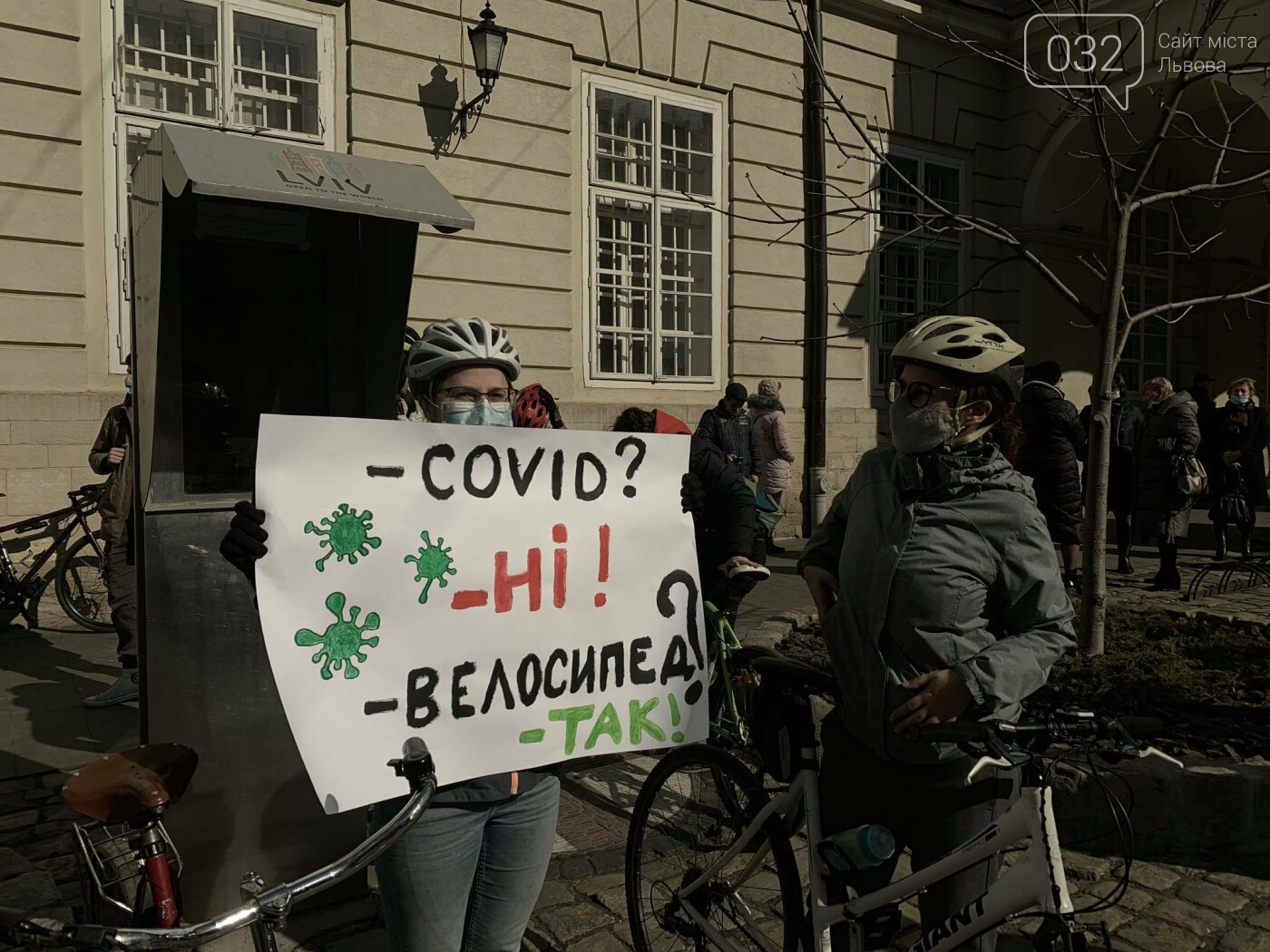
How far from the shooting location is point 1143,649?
220 inches

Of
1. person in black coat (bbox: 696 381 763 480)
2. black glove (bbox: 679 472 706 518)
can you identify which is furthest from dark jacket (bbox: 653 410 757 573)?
person in black coat (bbox: 696 381 763 480)

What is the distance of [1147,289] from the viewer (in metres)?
17.4

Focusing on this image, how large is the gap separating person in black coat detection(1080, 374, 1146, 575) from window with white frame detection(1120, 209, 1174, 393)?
649cm

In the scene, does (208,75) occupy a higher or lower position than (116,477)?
higher

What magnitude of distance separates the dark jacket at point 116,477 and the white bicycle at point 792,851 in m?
3.64

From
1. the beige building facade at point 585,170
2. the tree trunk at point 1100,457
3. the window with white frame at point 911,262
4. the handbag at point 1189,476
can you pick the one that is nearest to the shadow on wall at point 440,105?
the beige building facade at point 585,170

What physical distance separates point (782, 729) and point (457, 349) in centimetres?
121

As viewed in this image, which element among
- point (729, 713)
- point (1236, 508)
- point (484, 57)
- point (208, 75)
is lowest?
point (729, 713)

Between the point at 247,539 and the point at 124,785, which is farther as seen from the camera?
the point at 124,785

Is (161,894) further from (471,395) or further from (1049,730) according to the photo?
(1049,730)

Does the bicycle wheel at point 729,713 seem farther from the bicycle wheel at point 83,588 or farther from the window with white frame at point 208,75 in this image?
the window with white frame at point 208,75

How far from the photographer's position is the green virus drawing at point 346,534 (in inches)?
78.8

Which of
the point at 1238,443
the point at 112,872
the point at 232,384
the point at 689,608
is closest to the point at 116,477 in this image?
the point at 232,384

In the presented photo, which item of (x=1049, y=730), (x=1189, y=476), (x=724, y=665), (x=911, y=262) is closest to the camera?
(x=1049, y=730)
